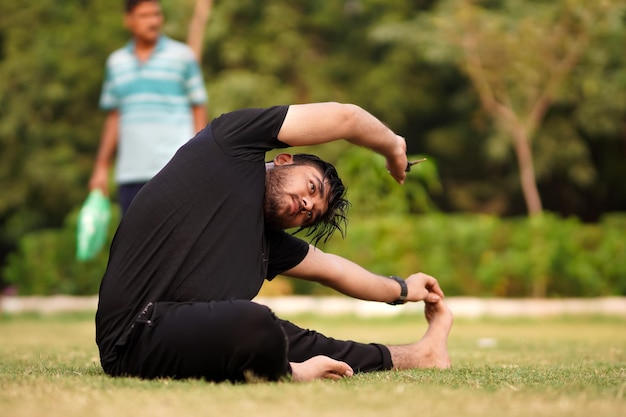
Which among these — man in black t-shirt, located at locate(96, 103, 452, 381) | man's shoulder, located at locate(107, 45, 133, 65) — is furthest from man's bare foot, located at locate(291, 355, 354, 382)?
man's shoulder, located at locate(107, 45, 133, 65)

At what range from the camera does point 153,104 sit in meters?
7.75

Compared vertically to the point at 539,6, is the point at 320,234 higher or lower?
lower

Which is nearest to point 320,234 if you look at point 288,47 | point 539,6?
point 539,6

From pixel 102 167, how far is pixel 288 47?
19.3m

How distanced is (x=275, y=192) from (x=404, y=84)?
2345 centimetres

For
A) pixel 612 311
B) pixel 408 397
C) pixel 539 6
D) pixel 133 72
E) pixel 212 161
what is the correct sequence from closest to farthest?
pixel 408 397, pixel 212 161, pixel 133 72, pixel 612 311, pixel 539 6

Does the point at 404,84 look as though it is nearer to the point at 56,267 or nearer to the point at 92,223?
the point at 56,267

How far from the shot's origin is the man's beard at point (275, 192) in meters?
4.25

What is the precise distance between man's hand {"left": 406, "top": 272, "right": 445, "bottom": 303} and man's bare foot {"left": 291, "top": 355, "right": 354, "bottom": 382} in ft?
→ 2.52

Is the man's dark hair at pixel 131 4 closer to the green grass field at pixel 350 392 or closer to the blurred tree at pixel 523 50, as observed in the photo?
the green grass field at pixel 350 392

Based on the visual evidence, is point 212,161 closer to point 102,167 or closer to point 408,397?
point 408,397

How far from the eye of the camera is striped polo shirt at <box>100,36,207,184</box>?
7.67 m

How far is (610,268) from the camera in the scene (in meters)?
14.3

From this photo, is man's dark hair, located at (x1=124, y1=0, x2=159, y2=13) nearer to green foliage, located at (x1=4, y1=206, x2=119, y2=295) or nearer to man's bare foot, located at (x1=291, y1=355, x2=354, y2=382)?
man's bare foot, located at (x1=291, y1=355, x2=354, y2=382)
